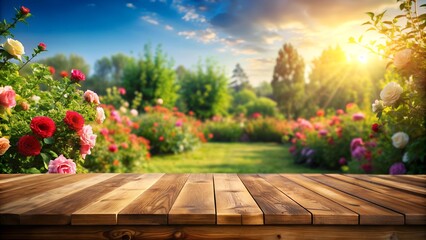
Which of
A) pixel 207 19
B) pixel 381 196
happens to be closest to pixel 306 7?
pixel 207 19

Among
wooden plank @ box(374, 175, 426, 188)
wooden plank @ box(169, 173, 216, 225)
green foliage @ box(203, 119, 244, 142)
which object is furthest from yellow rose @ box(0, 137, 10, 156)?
green foliage @ box(203, 119, 244, 142)

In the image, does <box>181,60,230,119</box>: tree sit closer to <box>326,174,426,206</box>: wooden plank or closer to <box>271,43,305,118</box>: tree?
<box>271,43,305,118</box>: tree

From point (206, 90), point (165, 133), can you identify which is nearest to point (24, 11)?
point (165, 133)

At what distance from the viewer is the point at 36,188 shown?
6.10 ft

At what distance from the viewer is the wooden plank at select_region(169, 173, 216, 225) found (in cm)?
135

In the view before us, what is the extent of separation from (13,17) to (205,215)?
240 centimetres

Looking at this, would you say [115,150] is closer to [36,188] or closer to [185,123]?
[36,188]

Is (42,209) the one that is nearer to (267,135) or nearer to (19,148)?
(19,148)

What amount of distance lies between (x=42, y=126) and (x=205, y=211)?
1697mm

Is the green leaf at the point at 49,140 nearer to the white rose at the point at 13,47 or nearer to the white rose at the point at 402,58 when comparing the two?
the white rose at the point at 13,47

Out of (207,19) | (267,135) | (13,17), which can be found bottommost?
(267,135)

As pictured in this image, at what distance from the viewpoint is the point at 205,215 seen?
1.35m

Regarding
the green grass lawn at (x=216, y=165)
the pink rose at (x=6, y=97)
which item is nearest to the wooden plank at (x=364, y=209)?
the pink rose at (x=6, y=97)

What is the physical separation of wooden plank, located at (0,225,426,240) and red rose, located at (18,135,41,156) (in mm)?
1258
